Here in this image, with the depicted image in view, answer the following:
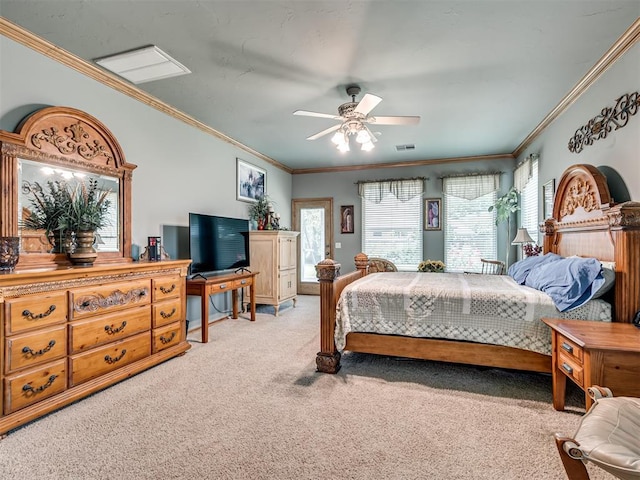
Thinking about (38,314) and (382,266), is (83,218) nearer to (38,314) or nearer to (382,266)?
(38,314)

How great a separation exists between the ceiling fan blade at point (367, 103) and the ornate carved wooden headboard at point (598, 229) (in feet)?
6.37

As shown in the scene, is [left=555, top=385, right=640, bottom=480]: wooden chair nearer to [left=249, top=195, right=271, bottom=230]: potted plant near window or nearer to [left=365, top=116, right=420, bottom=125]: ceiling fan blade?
[left=365, top=116, right=420, bottom=125]: ceiling fan blade

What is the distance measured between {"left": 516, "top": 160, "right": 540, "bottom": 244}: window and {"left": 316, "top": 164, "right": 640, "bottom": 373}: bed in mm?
1661

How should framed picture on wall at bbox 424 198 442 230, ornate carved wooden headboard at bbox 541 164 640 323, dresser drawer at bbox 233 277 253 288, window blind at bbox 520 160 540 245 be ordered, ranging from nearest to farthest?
ornate carved wooden headboard at bbox 541 164 640 323, dresser drawer at bbox 233 277 253 288, window blind at bbox 520 160 540 245, framed picture on wall at bbox 424 198 442 230

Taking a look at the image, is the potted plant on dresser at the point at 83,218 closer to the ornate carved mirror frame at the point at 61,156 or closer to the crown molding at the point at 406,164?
the ornate carved mirror frame at the point at 61,156

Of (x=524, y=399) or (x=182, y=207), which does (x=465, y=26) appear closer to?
(x=524, y=399)

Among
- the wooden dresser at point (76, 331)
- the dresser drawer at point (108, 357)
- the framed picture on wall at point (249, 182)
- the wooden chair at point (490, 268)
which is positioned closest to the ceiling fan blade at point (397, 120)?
the wooden dresser at point (76, 331)

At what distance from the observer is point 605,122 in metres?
2.88

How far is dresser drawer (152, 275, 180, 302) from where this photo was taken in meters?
2.98

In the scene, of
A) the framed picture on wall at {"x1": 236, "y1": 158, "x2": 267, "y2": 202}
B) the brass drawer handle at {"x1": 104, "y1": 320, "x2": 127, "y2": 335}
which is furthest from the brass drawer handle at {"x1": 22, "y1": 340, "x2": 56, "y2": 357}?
the framed picture on wall at {"x1": 236, "y1": 158, "x2": 267, "y2": 202}

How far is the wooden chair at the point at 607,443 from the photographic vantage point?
3.40 ft

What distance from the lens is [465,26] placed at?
7.70 ft

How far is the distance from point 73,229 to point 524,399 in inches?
147

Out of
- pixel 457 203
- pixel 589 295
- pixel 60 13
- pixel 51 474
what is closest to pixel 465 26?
pixel 589 295
